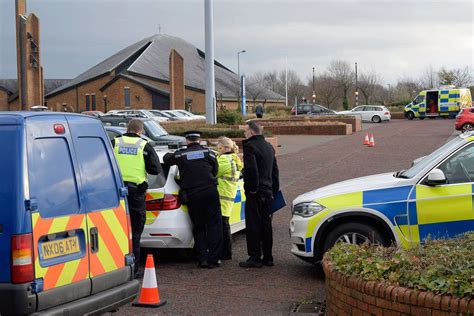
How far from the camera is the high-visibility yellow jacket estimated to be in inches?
358

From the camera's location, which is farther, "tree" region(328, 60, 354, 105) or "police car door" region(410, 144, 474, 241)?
"tree" region(328, 60, 354, 105)

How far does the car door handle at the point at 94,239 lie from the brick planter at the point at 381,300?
6.34 ft

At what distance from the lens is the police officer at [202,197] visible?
8.59 metres

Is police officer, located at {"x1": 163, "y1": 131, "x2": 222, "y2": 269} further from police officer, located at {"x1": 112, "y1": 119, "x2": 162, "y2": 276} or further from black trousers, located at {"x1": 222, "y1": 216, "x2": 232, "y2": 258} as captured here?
police officer, located at {"x1": 112, "y1": 119, "x2": 162, "y2": 276}

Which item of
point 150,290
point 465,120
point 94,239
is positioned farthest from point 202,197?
point 465,120


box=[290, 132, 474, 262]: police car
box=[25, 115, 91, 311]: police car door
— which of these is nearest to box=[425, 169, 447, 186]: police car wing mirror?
box=[290, 132, 474, 262]: police car

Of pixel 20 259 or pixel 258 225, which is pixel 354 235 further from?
pixel 20 259

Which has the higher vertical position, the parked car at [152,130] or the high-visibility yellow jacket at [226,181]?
the parked car at [152,130]

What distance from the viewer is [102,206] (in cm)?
571

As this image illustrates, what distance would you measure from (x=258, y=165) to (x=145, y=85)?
64.2 meters

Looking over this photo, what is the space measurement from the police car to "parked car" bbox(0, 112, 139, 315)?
7.93 feet

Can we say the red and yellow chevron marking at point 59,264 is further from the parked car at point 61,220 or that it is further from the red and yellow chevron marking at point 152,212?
the red and yellow chevron marking at point 152,212

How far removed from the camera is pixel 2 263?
16.0 feet

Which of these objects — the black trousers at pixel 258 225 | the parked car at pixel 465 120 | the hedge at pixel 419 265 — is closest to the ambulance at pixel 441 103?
the parked car at pixel 465 120
